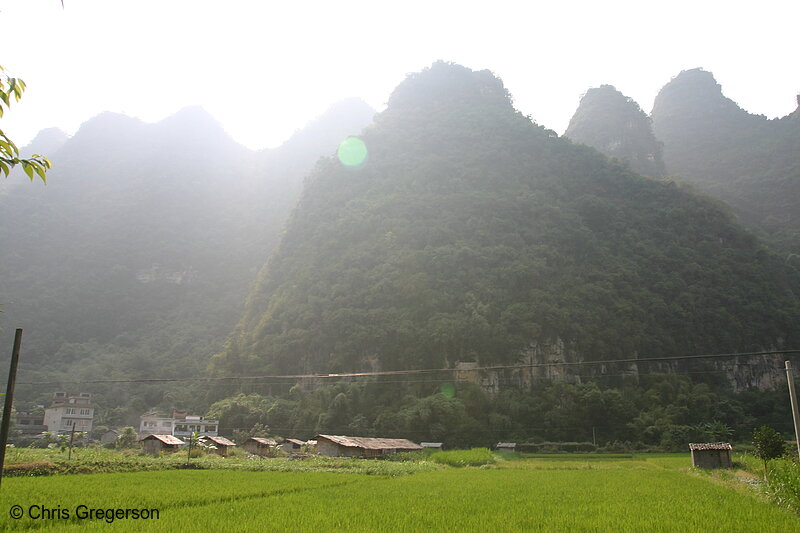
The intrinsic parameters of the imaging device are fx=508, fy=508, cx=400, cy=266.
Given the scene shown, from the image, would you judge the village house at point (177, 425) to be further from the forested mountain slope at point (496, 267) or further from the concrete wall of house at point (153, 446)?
the concrete wall of house at point (153, 446)

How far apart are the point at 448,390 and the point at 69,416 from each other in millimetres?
48523

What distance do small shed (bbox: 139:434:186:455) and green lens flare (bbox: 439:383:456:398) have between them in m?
25.3

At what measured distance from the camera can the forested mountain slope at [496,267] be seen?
6038cm

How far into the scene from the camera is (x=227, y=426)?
56531mm

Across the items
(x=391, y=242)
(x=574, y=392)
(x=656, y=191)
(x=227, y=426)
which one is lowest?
(x=227, y=426)

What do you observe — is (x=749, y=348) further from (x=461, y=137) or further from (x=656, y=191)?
(x=461, y=137)

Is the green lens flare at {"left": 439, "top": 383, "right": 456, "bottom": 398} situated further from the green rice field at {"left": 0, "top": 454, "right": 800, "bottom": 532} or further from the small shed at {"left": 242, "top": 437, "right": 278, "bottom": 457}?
the green rice field at {"left": 0, "top": 454, "right": 800, "bottom": 532}

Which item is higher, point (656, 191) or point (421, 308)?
point (656, 191)

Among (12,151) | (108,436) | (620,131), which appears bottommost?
(108,436)

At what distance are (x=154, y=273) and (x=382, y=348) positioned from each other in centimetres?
7614

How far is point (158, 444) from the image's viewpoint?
39500mm

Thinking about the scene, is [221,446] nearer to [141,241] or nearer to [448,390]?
[448,390]

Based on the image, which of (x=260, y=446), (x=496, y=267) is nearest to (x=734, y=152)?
(x=496, y=267)

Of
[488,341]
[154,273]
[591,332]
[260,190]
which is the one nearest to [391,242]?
[488,341]
